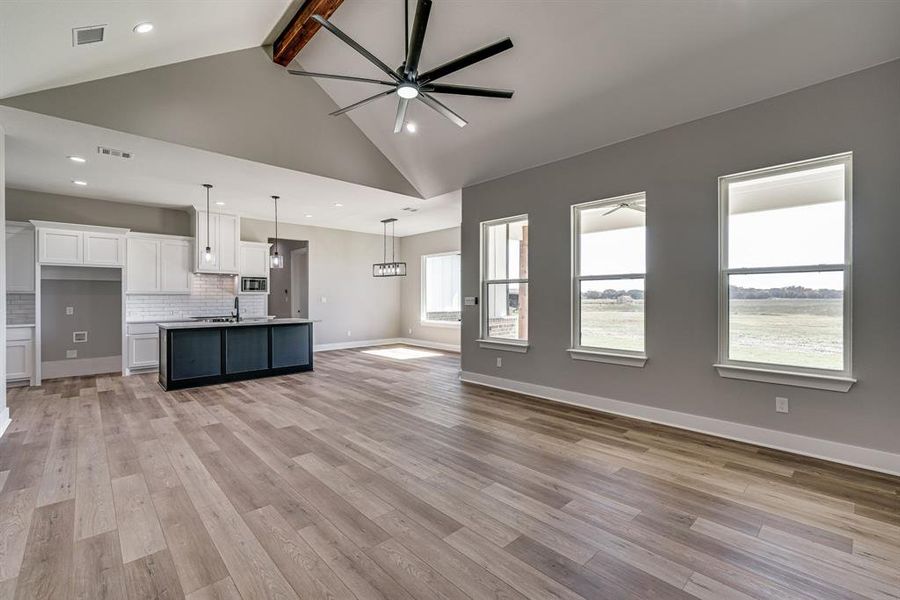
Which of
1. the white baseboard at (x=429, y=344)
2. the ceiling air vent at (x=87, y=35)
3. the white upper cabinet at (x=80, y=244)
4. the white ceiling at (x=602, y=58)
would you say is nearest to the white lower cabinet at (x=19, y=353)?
the white upper cabinet at (x=80, y=244)

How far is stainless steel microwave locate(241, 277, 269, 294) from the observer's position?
7.89 m

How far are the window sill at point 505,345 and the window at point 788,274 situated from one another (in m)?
2.24

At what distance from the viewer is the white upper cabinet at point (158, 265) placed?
22.1ft

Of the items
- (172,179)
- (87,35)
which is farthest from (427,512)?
(172,179)

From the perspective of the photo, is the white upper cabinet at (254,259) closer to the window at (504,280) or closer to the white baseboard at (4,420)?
the white baseboard at (4,420)

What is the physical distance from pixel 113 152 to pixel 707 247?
6.44 meters

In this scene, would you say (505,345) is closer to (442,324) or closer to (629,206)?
(629,206)

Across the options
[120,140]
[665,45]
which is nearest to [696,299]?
[665,45]

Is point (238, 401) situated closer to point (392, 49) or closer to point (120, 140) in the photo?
point (120, 140)

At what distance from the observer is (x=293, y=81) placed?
16.4ft

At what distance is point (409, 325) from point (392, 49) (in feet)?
23.3

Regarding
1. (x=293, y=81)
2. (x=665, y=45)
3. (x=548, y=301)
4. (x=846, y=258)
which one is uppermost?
(x=293, y=81)

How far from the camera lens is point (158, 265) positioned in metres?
7.00

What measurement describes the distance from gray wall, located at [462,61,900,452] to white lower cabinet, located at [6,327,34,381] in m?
6.59
